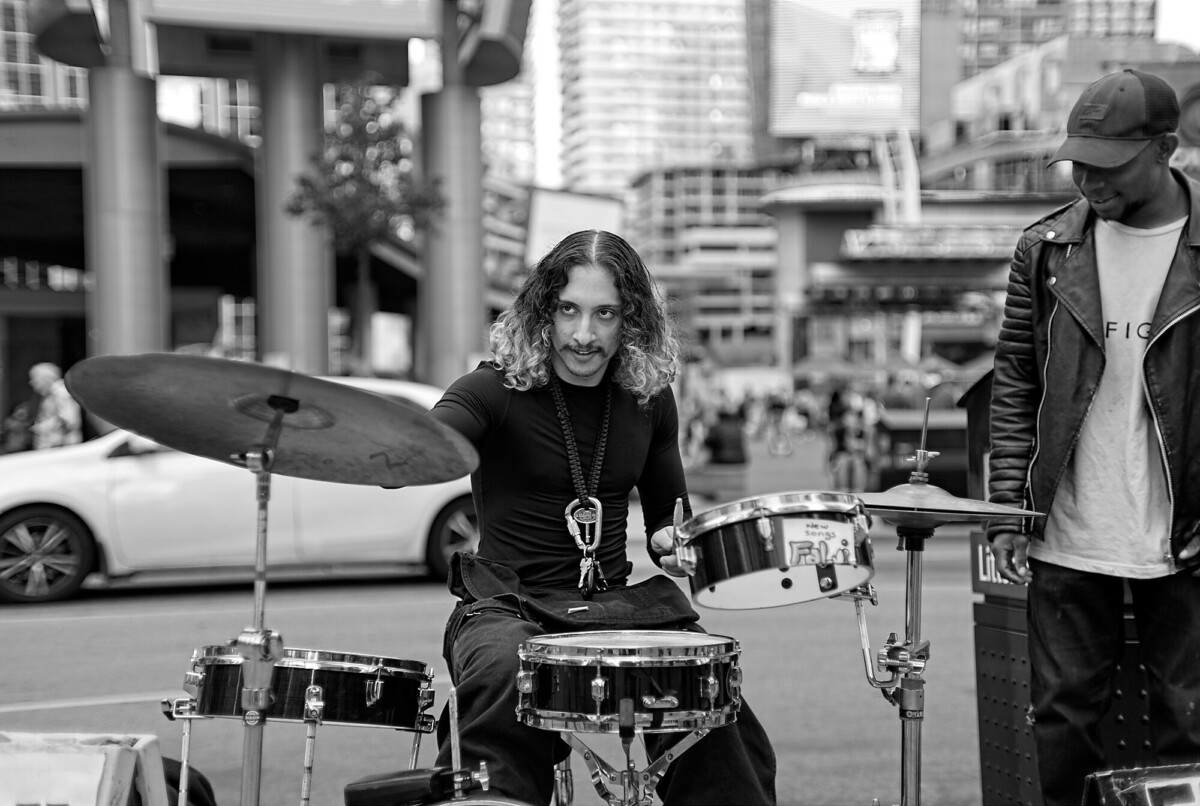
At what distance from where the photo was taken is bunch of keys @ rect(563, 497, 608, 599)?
328 cm

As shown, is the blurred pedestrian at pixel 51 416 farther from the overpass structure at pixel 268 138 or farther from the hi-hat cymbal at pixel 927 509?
the overpass structure at pixel 268 138

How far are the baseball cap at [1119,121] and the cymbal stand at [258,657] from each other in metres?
1.97

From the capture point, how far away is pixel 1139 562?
3.24m

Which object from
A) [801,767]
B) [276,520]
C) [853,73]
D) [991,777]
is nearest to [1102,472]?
[991,777]

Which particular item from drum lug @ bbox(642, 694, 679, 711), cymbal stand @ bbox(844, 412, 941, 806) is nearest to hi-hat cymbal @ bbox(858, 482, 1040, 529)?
cymbal stand @ bbox(844, 412, 941, 806)

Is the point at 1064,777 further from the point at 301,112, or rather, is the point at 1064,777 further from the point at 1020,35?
the point at 1020,35

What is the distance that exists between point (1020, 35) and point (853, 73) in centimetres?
15198

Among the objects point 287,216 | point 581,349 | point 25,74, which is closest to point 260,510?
point 581,349

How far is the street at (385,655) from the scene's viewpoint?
525 cm

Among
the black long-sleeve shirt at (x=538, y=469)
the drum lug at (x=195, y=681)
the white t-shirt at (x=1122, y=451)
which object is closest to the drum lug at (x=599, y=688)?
the black long-sleeve shirt at (x=538, y=469)

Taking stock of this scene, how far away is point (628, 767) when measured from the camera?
8.89 ft

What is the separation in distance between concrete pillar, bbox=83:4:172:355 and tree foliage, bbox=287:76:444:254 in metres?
6.89

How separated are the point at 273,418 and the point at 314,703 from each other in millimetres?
668

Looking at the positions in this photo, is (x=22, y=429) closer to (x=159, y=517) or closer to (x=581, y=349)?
(x=159, y=517)
